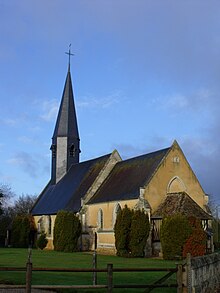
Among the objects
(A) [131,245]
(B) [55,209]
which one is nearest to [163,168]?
(A) [131,245]

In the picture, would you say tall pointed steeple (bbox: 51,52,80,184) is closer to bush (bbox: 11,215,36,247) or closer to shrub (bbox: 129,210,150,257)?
bush (bbox: 11,215,36,247)

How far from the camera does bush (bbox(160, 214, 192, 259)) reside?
30.5m

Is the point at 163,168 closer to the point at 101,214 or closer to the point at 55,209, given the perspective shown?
the point at 101,214

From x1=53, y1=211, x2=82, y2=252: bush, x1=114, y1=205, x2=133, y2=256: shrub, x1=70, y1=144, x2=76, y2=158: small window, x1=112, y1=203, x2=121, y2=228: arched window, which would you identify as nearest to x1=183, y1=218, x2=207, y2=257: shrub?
x1=114, y1=205, x2=133, y2=256: shrub

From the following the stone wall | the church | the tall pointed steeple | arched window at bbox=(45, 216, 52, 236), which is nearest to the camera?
the stone wall

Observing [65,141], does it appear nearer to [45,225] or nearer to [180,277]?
[45,225]

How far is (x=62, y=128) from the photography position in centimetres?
5378

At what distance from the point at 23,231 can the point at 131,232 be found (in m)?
22.7

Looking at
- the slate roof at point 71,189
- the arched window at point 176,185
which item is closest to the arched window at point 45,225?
the slate roof at point 71,189

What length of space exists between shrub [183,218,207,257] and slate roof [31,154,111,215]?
1461 cm

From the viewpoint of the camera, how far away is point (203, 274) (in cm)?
1260

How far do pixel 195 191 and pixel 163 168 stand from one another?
401 centimetres

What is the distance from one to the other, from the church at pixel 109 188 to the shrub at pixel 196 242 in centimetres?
183

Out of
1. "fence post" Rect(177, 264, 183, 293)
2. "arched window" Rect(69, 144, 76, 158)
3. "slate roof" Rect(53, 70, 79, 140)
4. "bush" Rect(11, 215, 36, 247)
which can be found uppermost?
"slate roof" Rect(53, 70, 79, 140)
